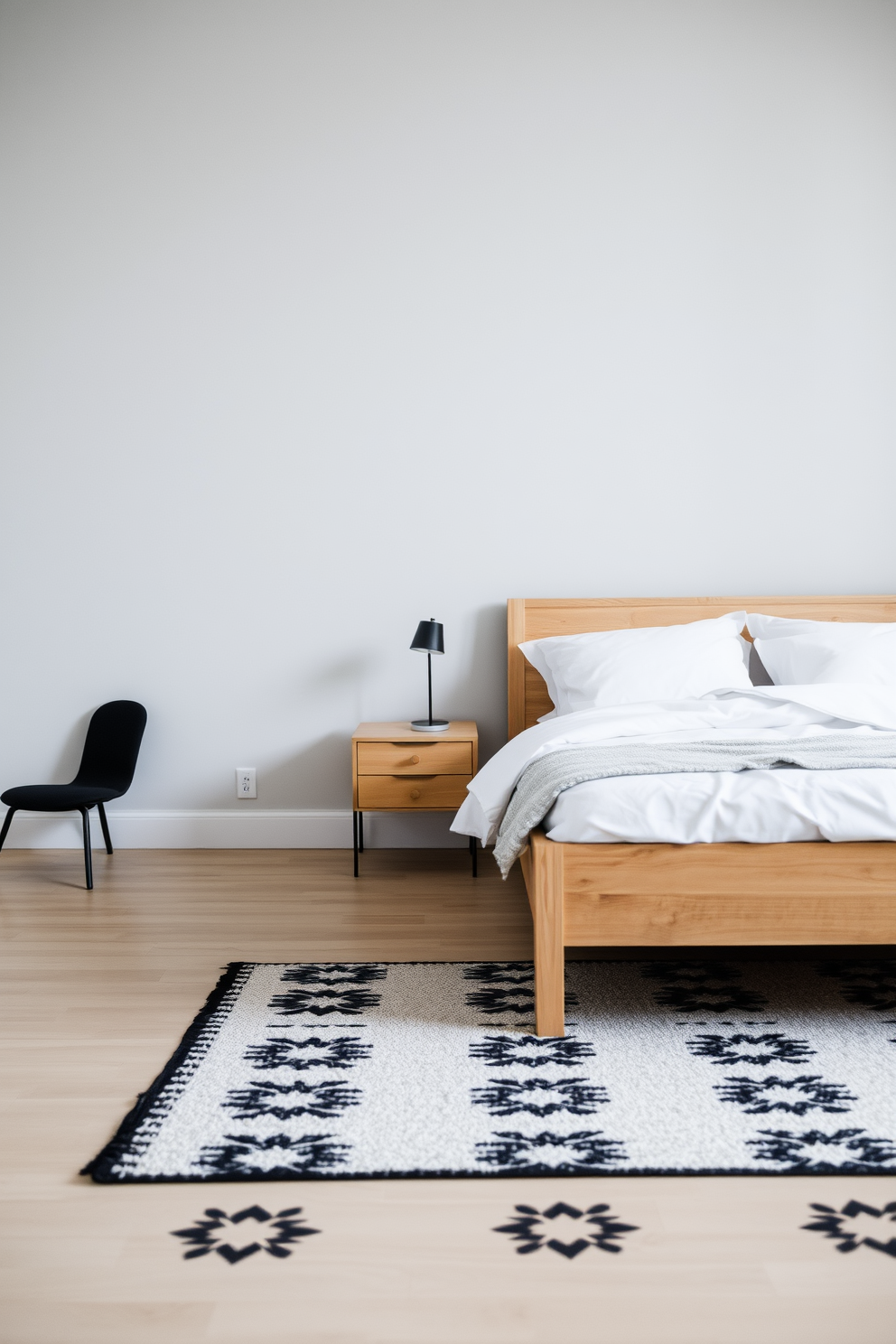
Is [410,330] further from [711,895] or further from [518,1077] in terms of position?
[518,1077]

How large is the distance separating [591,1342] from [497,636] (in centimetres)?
262

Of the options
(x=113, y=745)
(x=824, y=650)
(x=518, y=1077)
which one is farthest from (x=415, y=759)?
(x=518, y=1077)

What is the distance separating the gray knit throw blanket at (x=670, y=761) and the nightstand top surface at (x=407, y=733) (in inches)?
37.1

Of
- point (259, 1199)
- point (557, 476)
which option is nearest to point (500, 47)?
point (557, 476)

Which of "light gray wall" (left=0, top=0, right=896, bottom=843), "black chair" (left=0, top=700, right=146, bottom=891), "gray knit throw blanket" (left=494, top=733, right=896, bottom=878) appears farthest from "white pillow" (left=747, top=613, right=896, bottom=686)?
"black chair" (left=0, top=700, right=146, bottom=891)

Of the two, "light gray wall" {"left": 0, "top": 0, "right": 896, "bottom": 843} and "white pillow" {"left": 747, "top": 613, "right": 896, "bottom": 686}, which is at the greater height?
"light gray wall" {"left": 0, "top": 0, "right": 896, "bottom": 843}

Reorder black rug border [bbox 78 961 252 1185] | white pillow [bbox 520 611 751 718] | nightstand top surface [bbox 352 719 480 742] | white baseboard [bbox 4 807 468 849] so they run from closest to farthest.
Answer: black rug border [bbox 78 961 252 1185], white pillow [bbox 520 611 751 718], nightstand top surface [bbox 352 719 480 742], white baseboard [bbox 4 807 468 849]

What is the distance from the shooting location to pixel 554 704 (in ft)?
11.3

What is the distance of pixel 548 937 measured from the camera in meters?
1.99

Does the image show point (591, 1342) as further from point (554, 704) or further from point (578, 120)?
point (578, 120)

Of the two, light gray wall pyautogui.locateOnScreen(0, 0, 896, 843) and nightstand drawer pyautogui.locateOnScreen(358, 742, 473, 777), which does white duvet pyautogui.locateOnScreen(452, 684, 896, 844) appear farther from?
light gray wall pyautogui.locateOnScreen(0, 0, 896, 843)

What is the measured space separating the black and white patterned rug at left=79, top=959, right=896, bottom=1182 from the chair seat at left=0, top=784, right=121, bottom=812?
3.58ft

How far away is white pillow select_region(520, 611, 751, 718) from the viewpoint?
3105 millimetres

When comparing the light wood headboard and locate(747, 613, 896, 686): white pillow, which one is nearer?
locate(747, 613, 896, 686): white pillow
